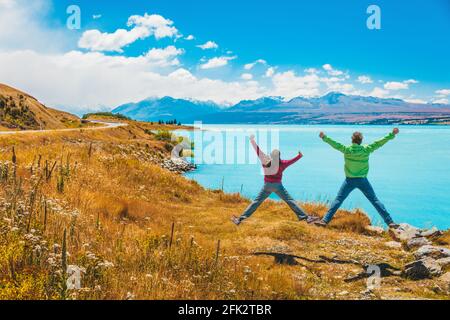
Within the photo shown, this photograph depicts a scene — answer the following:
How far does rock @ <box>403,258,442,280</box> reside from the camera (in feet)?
27.9

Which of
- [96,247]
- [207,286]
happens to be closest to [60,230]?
[96,247]

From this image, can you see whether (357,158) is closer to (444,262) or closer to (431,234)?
(444,262)

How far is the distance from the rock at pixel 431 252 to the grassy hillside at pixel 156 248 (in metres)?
0.39

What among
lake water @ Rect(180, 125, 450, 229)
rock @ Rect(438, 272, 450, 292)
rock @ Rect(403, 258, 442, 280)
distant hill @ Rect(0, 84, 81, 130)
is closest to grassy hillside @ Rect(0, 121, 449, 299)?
rock @ Rect(438, 272, 450, 292)

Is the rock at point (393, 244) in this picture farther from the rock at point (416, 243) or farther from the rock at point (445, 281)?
the rock at point (445, 281)

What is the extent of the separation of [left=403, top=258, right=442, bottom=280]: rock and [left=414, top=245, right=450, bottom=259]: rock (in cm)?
106

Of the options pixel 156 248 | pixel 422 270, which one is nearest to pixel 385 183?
pixel 422 270

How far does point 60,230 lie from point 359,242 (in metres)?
9.31

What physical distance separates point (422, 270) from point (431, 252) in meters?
1.60

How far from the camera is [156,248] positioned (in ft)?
28.7

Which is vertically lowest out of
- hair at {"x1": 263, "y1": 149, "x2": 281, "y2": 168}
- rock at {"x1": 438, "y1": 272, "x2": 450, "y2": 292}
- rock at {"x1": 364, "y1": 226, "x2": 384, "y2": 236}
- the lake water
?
the lake water

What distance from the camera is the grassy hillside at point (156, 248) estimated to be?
614cm

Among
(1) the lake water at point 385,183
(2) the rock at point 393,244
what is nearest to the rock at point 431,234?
(2) the rock at point 393,244

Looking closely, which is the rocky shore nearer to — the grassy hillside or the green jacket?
the grassy hillside
